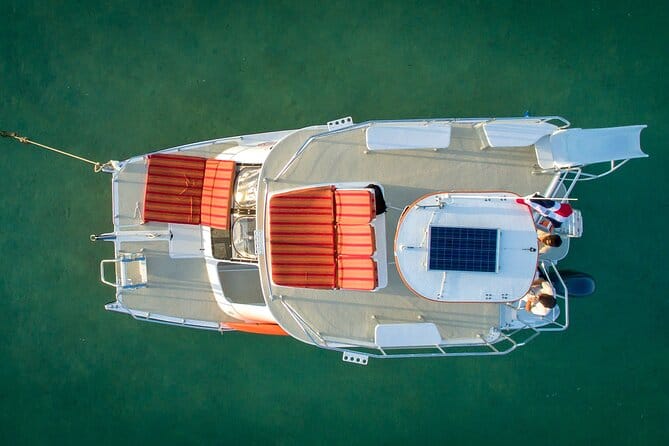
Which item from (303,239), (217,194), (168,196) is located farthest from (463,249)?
(168,196)

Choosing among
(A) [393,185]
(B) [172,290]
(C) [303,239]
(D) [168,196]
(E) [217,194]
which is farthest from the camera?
(B) [172,290]

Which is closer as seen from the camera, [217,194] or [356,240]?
[356,240]

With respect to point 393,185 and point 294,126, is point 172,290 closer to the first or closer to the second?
point 294,126

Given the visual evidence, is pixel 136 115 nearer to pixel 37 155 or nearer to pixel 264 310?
pixel 37 155

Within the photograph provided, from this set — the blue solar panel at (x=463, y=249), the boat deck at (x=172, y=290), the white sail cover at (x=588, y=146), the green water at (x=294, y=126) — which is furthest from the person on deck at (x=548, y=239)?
the boat deck at (x=172, y=290)

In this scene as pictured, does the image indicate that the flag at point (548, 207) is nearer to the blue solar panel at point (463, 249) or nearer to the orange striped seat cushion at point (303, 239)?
the blue solar panel at point (463, 249)

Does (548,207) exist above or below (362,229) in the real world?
above

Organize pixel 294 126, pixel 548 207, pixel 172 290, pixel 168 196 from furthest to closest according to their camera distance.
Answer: pixel 294 126 → pixel 172 290 → pixel 168 196 → pixel 548 207

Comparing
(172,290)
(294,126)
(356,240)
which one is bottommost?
(172,290)
